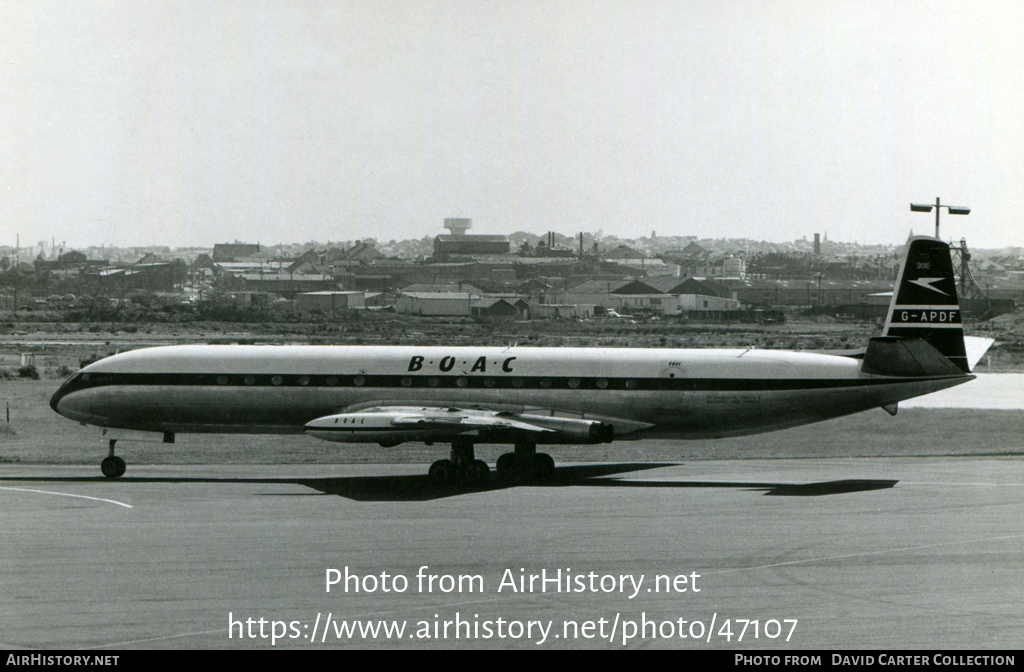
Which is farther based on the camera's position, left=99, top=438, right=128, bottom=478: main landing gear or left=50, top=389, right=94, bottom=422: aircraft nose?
left=50, top=389, right=94, bottom=422: aircraft nose

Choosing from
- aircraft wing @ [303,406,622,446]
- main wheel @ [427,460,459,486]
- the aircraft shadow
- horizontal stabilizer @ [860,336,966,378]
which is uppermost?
horizontal stabilizer @ [860,336,966,378]

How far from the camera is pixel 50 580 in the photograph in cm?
1850

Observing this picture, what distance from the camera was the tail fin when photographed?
31.7 m

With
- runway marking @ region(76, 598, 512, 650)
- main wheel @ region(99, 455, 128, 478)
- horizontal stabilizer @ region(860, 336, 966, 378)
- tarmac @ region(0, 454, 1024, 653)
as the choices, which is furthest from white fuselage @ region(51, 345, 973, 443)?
runway marking @ region(76, 598, 512, 650)

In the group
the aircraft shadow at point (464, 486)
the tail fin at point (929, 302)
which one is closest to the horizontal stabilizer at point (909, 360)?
the tail fin at point (929, 302)

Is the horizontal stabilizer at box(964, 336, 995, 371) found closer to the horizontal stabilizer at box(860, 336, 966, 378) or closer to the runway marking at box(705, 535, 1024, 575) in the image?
the horizontal stabilizer at box(860, 336, 966, 378)

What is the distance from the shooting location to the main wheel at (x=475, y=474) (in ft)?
102

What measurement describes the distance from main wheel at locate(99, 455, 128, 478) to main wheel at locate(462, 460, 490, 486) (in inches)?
405

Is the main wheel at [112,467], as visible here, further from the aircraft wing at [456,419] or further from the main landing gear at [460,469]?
the main landing gear at [460,469]

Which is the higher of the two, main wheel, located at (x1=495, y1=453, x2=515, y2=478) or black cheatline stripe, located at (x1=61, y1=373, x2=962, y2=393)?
black cheatline stripe, located at (x1=61, y1=373, x2=962, y2=393)

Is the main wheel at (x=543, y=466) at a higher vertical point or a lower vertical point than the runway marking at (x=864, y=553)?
lower

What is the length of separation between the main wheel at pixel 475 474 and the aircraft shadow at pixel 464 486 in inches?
10.2

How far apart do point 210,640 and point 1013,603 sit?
11.9 meters

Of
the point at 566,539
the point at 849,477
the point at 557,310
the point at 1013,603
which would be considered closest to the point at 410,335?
the point at 557,310
